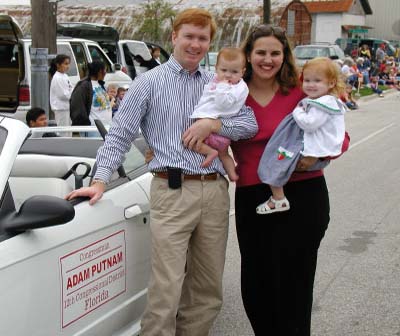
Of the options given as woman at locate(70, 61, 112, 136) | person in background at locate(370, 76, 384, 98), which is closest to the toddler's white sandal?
woman at locate(70, 61, 112, 136)

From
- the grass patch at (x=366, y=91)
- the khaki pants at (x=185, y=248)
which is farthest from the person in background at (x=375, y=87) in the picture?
the khaki pants at (x=185, y=248)

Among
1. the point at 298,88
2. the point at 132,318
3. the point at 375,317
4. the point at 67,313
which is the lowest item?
the point at 375,317

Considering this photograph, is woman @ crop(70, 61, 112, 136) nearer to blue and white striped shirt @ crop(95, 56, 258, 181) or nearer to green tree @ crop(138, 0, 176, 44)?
blue and white striped shirt @ crop(95, 56, 258, 181)

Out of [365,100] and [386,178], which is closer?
[386,178]

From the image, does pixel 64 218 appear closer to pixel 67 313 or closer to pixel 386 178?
pixel 67 313

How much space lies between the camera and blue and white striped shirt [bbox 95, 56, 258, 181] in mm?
3408

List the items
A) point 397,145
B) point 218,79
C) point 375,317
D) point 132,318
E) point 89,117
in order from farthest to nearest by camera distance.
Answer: point 397,145, point 89,117, point 375,317, point 132,318, point 218,79

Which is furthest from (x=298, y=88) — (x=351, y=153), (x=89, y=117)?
(x=351, y=153)

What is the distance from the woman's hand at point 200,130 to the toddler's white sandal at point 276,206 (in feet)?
1.42

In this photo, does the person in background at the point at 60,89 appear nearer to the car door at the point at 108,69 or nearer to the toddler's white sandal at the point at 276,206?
the car door at the point at 108,69

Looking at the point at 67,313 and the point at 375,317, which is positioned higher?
the point at 67,313

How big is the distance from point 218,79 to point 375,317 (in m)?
2.27

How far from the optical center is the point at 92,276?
10.6ft

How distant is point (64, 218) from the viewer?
2809 millimetres
